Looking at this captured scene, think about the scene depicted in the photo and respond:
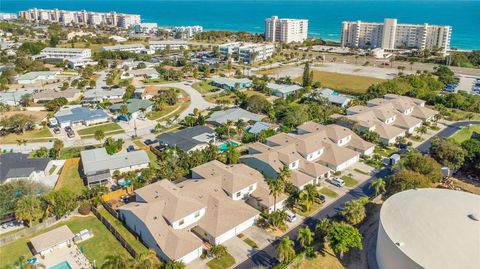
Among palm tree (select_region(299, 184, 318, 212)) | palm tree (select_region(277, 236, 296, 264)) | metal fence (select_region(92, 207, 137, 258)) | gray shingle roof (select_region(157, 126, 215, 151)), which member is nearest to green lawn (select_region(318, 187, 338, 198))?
palm tree (select_region(299, 184, 318, 212))

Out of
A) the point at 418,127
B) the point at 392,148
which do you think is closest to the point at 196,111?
the point at 392,148

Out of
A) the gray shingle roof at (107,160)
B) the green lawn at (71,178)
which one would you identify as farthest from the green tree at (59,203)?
the gray shingle roof at (107,160)

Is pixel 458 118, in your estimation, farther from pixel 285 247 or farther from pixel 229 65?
pixel 229 65

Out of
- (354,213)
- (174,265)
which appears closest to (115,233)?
(174,265)

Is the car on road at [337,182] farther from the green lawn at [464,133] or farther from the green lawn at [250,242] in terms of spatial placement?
the green lawn at [464,133]

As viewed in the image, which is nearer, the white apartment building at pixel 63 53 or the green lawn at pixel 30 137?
the green lawn at pixel 30 137

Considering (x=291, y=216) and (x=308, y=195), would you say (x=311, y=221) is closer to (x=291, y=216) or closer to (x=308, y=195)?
(x=291, y=216)
